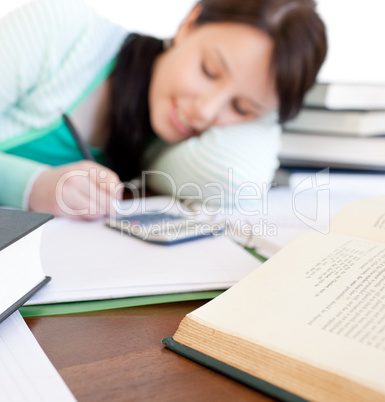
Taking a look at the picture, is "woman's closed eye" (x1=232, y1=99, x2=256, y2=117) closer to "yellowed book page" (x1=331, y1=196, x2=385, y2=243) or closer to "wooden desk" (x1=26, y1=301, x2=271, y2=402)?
"yellowed book page" (x1=331, y1=196, x2=385, y2=243)

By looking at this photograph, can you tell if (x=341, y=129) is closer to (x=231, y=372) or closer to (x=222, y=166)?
(x=222, y=166)

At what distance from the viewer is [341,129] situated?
74 cm

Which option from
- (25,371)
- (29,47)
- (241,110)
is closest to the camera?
(25,371)

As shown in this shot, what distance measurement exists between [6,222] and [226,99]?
0.54 m

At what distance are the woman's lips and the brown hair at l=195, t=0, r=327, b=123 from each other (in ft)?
0.57

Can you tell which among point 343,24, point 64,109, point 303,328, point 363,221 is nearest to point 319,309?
point 303,328

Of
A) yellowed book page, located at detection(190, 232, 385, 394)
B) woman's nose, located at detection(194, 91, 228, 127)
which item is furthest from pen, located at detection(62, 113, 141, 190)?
yellowed book page, located at detection(190, 232, 385, 394)

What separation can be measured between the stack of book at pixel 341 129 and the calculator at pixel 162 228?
0.40 meters

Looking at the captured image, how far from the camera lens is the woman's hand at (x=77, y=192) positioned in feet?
1.64

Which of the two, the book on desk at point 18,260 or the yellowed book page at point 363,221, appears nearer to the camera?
the book on desk at point 18,260

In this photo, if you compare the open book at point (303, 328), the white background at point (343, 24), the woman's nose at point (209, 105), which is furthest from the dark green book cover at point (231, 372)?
the white background at point (343, 24)

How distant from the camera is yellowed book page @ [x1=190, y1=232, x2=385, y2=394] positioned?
194 millimetres

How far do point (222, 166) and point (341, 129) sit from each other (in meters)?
0.27

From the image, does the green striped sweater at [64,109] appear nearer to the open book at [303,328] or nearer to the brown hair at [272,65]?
the brown hair at [272,65]
